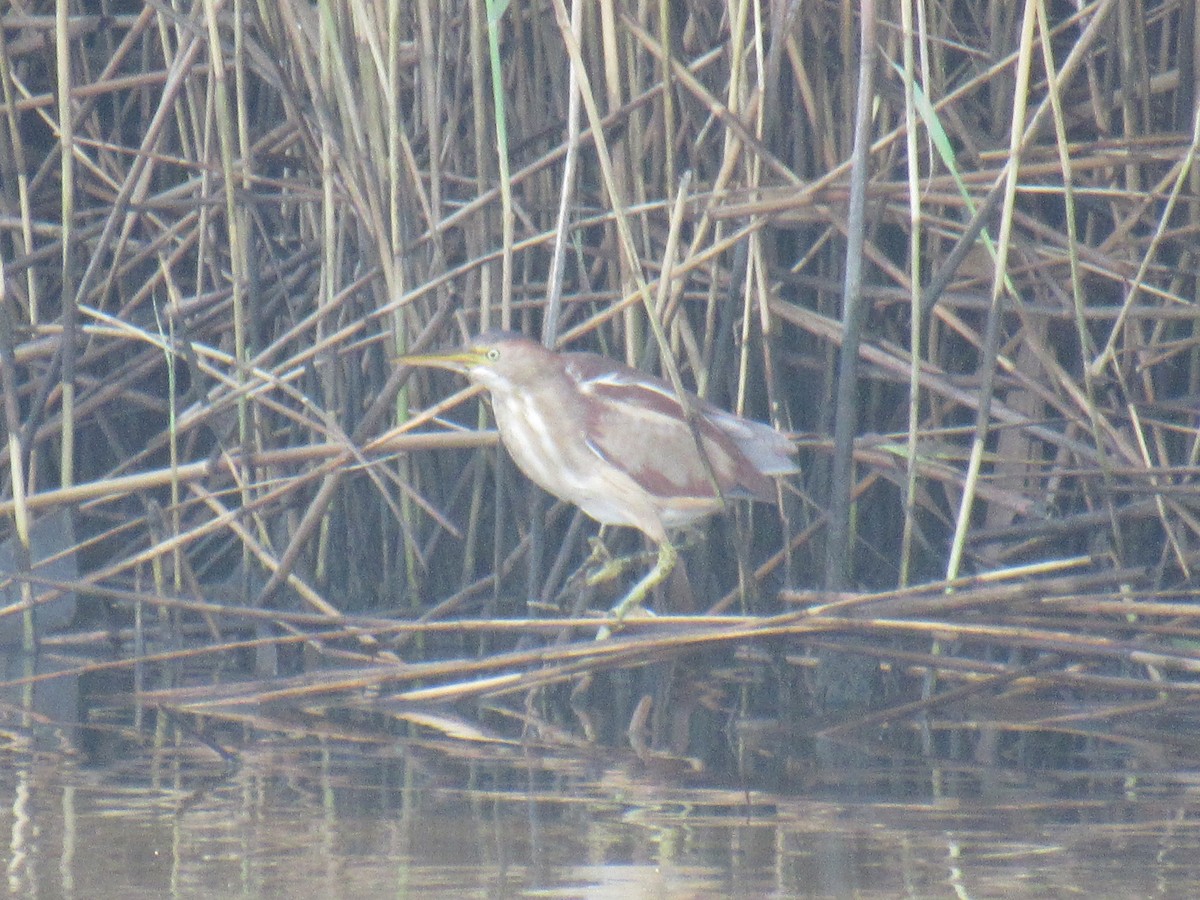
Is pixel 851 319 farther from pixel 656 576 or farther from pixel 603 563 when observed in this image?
pixel 603 563

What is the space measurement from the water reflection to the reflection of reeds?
87 centimetres

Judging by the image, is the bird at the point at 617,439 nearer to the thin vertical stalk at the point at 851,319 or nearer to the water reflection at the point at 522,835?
the thin vertical stalk at the point at 851,319

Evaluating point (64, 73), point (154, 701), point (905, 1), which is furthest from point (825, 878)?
point (64, 73)

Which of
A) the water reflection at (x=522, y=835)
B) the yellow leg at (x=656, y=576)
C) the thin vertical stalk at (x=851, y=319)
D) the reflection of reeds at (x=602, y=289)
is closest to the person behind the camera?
the water reflection at (x=522, y=835)

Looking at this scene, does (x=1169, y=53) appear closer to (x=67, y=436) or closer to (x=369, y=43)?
(x=369, y=43)

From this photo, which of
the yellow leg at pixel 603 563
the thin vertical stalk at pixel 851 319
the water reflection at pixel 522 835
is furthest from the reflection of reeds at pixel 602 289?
the water reflection at pixel 522 835

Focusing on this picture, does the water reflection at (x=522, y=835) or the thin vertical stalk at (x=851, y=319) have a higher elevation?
the thin vertical stalk at (x=851, y=319)

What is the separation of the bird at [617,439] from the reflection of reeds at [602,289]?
0.11 m

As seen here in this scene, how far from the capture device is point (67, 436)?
142 inches

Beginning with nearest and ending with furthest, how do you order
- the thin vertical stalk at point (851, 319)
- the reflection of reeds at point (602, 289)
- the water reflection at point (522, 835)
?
the water reflection at point (522, 835)
the thin vertical stalk at point (851, 319)
the reflection of reeds at point (602, 289)

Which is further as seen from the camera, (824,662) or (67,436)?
(67,436)

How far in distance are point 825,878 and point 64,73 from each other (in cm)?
239

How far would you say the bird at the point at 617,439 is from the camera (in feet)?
11.1

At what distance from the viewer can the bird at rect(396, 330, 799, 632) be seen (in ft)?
11.1
